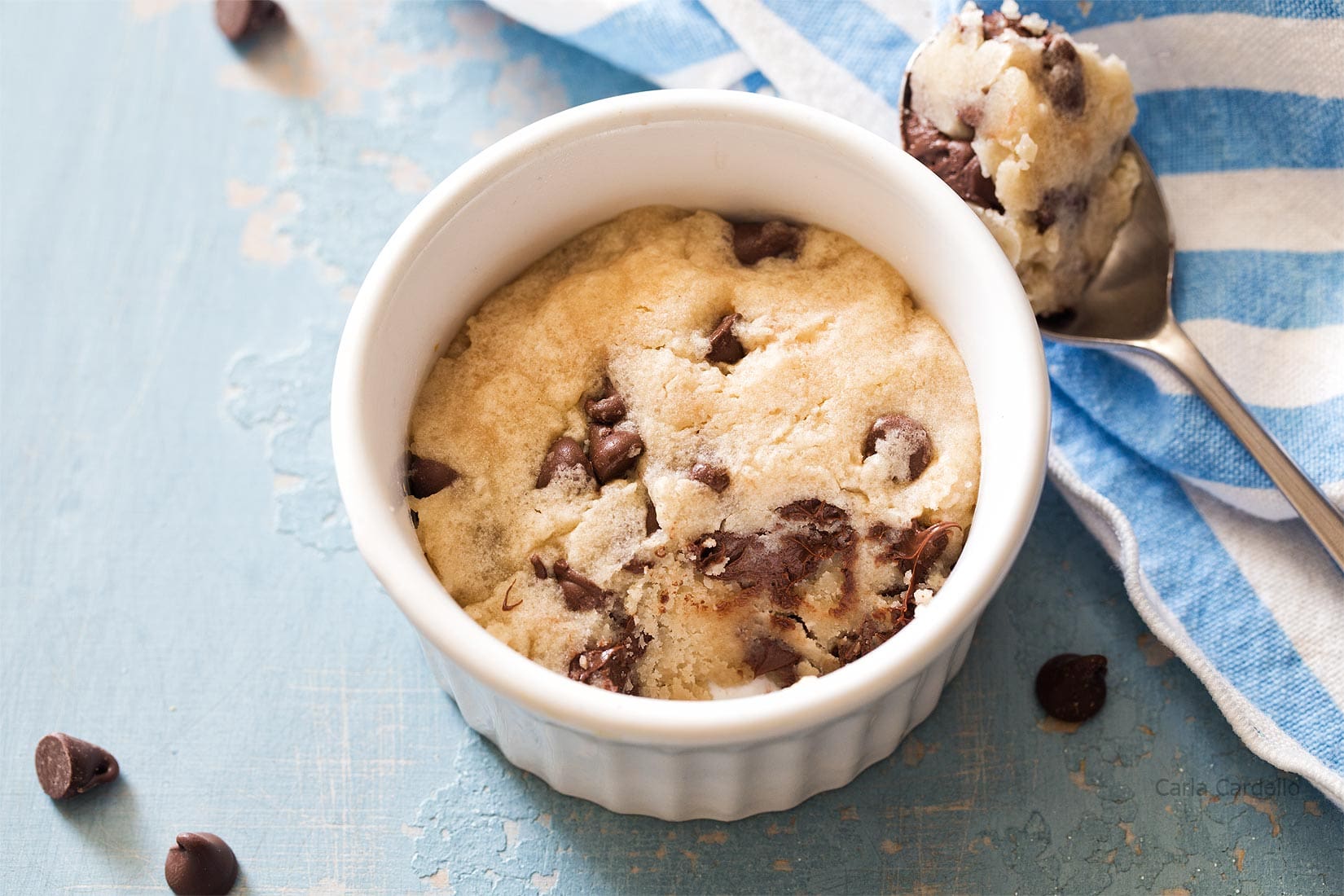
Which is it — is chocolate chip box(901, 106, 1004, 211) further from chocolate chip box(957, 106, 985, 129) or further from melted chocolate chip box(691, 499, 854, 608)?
melted chocolate chip box(691, 499, 854, 608)

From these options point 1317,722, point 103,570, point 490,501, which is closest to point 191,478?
point 103,570

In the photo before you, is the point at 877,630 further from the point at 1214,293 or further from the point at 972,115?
the point at 1214,293

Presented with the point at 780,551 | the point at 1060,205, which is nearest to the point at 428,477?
the point at 780,551

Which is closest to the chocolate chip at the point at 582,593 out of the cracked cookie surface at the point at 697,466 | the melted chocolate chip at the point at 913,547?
the cracked cookie surface at the point at 697,466

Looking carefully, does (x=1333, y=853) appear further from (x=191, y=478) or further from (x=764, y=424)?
(x=191, y=478)

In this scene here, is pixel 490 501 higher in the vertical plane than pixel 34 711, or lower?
higher

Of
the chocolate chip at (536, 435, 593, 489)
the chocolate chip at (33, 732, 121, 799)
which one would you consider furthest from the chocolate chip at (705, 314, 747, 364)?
the chocolate chip at (33, 732, 121, 799)
